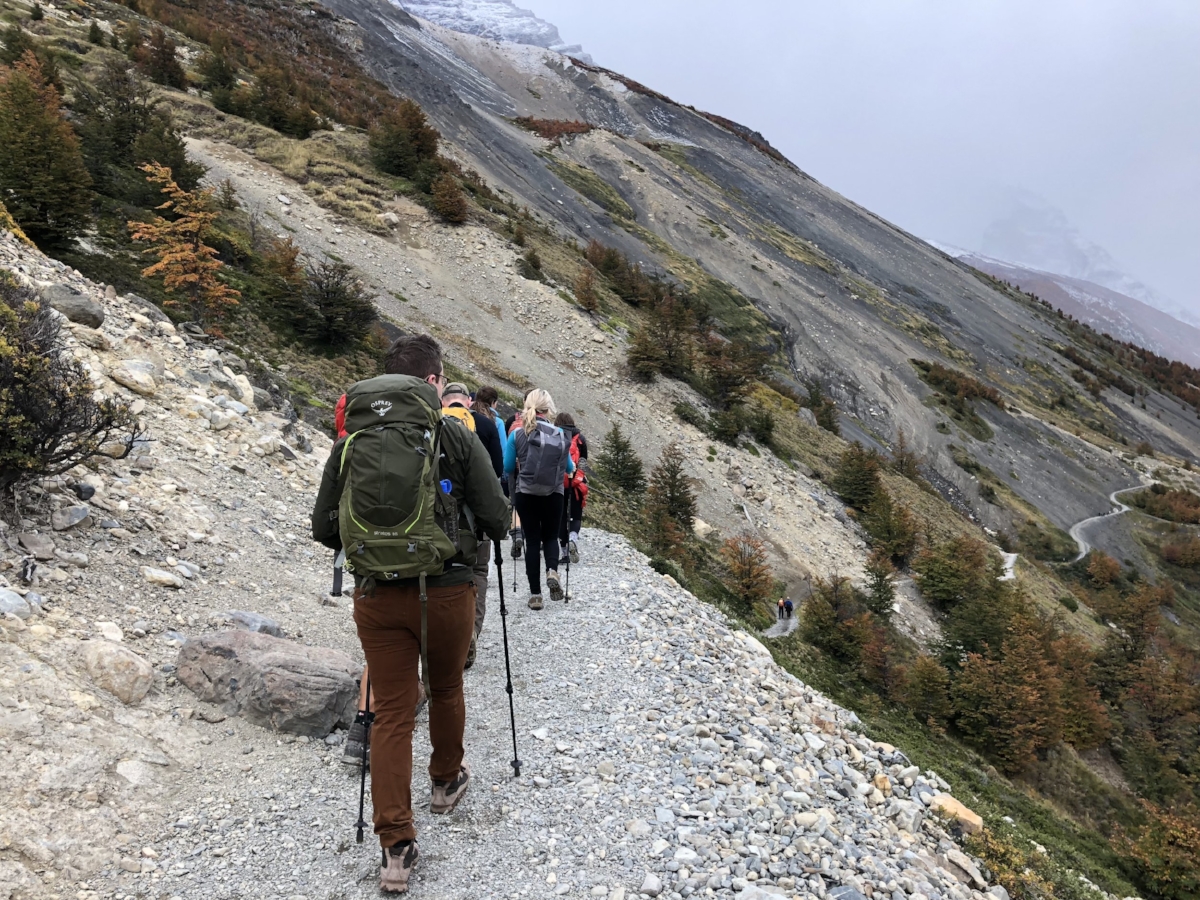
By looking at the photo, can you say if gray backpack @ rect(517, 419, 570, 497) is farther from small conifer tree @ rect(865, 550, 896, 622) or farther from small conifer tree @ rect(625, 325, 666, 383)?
small conifer tree @ rect(625, 325, 666, 383)

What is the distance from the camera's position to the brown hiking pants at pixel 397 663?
3.19 metres

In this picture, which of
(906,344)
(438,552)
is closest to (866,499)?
(438,552)

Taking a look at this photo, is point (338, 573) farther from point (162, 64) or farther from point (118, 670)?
point (162, 64)

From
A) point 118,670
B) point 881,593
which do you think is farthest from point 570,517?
point 881,593

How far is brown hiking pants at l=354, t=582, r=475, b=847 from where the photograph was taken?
3189 mm

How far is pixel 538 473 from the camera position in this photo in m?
6.80

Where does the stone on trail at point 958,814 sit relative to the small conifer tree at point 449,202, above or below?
below

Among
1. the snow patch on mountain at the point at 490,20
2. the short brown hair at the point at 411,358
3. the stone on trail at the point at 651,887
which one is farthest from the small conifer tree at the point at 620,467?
the snow patch on mountain at the point at 490,20

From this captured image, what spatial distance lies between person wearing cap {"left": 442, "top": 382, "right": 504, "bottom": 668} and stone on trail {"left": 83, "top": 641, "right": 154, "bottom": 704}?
2.07 metres

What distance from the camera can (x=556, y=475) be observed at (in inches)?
269

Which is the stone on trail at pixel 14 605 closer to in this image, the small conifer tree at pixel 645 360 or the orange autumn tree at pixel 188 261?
the orange autumn tree at pixel 188 261

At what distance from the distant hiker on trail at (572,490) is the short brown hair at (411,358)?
11.5 feet

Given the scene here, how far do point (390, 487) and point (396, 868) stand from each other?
1.90 m

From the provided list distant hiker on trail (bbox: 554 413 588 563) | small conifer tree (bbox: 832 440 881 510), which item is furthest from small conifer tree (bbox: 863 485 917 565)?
distant hiker on trail (bbox: 554 413 588 563)
